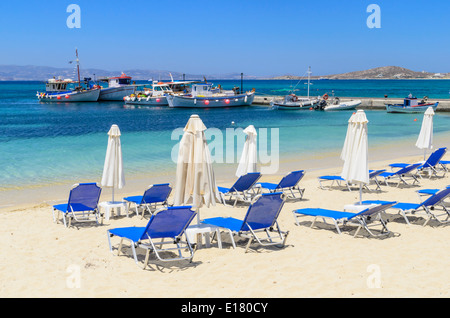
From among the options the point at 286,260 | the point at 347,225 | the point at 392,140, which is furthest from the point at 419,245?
the point at 392,140

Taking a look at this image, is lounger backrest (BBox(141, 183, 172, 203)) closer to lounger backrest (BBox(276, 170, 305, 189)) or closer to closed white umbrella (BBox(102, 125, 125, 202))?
closed white umbrella (BBox(102, 125, 125, 202))

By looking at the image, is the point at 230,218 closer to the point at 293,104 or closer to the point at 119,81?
the point at 293,104

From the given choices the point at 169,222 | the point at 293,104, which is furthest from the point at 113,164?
the point at 293,104

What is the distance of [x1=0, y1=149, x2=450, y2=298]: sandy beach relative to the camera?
16.2 ft

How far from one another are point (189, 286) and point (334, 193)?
6092mm

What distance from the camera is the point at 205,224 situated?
21.9ft

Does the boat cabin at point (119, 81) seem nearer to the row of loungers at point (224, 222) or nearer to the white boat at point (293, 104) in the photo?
the white boat at point (293, 104)

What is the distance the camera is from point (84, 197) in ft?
25.9

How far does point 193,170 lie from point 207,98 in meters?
50.0

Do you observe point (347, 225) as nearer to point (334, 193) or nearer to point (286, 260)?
point (286, 260)

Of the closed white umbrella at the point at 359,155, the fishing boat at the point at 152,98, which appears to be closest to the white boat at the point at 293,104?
the fishing boat at the point at 152,98

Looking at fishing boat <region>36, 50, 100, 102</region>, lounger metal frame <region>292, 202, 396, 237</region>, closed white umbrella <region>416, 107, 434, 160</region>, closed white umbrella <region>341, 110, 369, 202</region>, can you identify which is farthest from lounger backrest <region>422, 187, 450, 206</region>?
fishing boat <region>36, 50, 100, 102</region>

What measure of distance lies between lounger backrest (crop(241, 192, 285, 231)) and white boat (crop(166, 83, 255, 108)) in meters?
49.8
